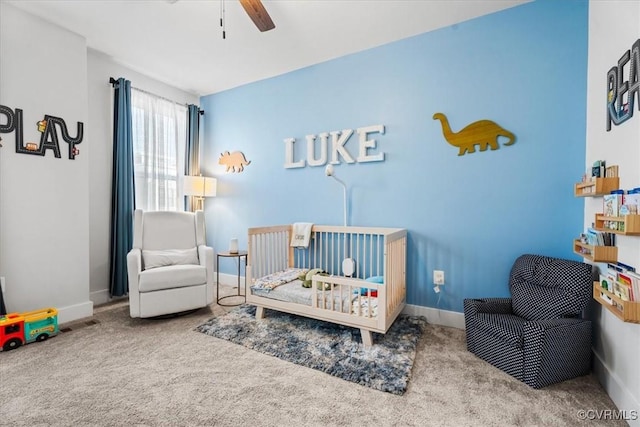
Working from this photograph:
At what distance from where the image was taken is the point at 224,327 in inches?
98.2

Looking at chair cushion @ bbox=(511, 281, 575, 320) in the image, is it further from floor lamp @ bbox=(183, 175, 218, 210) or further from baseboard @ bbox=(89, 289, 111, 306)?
baseboard @ bbox=(89, 289, 111, 306)

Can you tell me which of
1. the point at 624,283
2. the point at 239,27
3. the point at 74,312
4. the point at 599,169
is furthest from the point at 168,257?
the point at 599,169

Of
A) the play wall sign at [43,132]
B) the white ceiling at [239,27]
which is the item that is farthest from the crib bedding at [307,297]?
the white ceiling at [239,27]

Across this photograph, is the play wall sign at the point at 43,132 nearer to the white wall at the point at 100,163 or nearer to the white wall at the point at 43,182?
the white wall at the point at 43,182

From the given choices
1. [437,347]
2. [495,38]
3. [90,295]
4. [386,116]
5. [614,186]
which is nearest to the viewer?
[614,186]

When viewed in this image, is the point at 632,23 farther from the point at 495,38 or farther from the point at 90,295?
the point at 90,295

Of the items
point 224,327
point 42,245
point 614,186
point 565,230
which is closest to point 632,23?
point 614,186

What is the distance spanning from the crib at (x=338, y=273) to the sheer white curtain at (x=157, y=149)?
1.73 meters

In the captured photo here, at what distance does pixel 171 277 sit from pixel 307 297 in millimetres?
1295

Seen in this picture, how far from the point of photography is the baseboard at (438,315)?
2.53 meters

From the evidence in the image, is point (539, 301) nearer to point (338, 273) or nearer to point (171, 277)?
point (338, 273)

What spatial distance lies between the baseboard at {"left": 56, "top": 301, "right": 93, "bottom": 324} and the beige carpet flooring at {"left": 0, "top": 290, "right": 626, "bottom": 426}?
1.49ft

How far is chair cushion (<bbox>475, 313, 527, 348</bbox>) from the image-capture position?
67.8 inches

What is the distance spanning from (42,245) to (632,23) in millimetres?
4241
